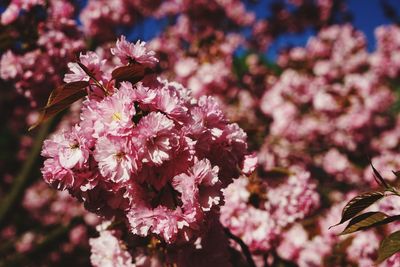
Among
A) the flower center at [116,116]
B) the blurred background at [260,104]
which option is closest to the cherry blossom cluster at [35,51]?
the blurred background at [260,104]

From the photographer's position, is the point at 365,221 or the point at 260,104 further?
the point at 260,104

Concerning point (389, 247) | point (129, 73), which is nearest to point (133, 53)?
point (129, 73)

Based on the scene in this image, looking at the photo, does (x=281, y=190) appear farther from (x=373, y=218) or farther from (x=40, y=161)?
(x=40, y=161)

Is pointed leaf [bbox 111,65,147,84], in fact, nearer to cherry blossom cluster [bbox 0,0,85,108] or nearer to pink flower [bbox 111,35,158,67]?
pink flower [bbox 111,35,158,67]

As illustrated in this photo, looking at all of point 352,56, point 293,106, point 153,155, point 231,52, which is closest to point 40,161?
point 231,52

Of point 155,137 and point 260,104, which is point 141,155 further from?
point 260,104

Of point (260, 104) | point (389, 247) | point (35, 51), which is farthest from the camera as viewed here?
point (260, 104)

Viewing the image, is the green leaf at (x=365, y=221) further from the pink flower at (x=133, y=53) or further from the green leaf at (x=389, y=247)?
the pink flower at (x=133, y=53)
